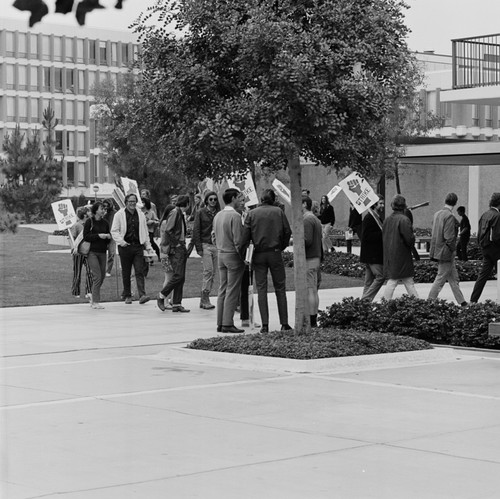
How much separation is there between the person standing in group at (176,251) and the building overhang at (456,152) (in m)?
14.6

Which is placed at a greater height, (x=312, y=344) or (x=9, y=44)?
(x=9, y=44)

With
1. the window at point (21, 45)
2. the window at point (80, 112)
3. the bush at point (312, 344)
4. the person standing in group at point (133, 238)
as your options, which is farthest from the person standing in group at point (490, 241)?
the window at point (80, 112)

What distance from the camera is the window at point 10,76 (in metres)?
108

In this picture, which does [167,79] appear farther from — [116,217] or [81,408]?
[116,217]

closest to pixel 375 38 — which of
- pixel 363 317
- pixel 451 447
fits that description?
pixel 363 317

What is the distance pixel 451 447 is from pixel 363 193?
512 inches

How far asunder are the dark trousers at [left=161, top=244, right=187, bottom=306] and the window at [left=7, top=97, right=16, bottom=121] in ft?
298

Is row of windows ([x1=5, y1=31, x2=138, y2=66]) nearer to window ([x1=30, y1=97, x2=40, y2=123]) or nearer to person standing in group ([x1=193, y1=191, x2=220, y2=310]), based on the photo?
window ([x1=30, y1=97, x2=40, y2=123])

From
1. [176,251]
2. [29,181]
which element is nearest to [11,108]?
[29,181]

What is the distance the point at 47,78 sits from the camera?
112 m

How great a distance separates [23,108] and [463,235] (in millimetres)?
83075

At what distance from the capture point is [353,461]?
7.41 meters

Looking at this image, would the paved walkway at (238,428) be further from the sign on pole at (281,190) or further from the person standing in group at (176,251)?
the sign on pole at (281,190)

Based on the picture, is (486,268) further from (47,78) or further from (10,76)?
(47,78)
